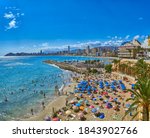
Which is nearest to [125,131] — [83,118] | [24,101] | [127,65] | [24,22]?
[83,118]

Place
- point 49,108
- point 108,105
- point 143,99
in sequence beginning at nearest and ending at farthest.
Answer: point 143,99 → point 108,105 → point 49,108

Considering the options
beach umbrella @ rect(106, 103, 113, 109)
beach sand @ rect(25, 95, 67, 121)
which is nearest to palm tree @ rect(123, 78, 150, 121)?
beach sand @ rect(25, 95, 67, 121)

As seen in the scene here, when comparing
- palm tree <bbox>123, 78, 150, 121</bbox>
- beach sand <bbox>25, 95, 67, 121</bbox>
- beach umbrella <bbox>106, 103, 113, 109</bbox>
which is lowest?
beach sand <bbox>25, 95, 67, 121</bbox>

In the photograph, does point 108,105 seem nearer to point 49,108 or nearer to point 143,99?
point 49,108

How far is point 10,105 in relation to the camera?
1092 inches

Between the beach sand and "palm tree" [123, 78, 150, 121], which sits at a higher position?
"palm tree" [123, 78, 150, 121]

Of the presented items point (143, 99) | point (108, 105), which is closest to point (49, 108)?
point (108, 105)

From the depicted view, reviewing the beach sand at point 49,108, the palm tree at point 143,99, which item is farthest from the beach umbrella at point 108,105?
the palm tree at point 143,99

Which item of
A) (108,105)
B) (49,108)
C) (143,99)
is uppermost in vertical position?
(143,99)

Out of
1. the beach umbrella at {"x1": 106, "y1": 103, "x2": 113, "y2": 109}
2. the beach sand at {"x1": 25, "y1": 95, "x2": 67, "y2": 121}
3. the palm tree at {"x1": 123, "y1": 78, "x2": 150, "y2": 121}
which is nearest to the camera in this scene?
the palm tree at {"x1": 123, "y1": 78, "x2": 150, "y2": 121}

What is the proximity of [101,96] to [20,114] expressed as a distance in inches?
332

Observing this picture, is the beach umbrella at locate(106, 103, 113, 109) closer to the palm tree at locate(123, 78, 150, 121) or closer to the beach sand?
the beach sand

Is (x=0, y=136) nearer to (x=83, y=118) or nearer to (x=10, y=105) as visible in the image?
(x=83, y=118)

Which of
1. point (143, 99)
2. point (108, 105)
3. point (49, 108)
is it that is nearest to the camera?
point (143, 99)
